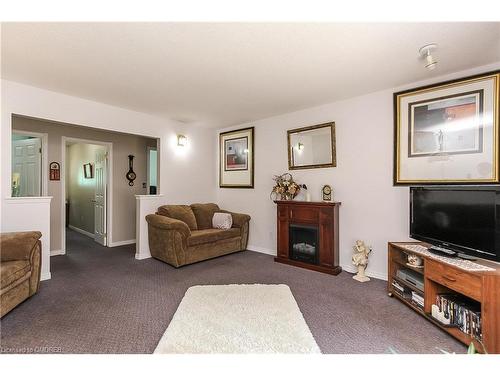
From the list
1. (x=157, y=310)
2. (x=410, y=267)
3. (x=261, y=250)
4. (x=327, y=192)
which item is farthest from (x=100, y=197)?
(x=410, y=267)

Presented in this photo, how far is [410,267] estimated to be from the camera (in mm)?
2383

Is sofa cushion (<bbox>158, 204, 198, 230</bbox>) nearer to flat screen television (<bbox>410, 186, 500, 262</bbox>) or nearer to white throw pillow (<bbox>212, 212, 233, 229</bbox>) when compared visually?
white throw pillow (<bbox>212, 212, 233, 229</bbox>)

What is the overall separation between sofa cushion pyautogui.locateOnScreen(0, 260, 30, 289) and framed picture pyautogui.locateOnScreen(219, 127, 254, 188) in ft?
10.6

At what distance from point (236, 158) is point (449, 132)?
10.7 ft

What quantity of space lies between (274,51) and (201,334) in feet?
7.88

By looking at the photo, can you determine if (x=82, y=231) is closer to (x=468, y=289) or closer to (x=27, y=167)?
(x=27, y=167)

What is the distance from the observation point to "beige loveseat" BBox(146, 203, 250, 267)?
3.55 m

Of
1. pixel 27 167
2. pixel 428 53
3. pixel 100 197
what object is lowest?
pixel 100 197

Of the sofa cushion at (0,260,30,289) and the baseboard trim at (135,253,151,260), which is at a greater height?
the sofa cushion at (0,260,30,289)

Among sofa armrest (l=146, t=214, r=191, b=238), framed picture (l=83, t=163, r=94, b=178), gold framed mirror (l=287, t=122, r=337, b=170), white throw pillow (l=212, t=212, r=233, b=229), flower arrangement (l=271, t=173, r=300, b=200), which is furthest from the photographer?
framed picture (l=83, t=163, r=94, b=178)

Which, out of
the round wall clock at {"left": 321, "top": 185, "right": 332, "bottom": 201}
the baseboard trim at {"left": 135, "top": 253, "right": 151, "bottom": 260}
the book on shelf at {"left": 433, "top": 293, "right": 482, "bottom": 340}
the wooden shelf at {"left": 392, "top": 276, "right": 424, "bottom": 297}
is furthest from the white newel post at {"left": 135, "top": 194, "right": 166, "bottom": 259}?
the book on shelf at {"left": 433, "top": 293, "right": 482, "bottom": 340}

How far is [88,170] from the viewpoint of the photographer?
5578 millimetres
